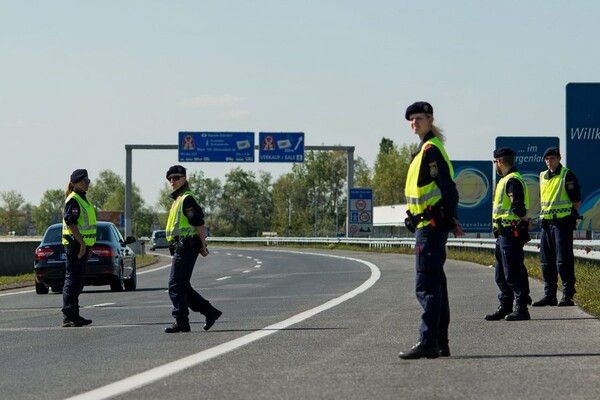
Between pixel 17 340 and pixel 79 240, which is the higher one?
pixel 79 240

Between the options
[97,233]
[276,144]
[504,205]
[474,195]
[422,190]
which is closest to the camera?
[422,190]

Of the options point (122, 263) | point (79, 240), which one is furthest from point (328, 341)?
point (122, 263)

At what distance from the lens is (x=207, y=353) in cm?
959

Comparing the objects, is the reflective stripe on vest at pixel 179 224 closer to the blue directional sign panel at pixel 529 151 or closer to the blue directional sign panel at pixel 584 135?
the blue directional sign panel at pixel 584 135

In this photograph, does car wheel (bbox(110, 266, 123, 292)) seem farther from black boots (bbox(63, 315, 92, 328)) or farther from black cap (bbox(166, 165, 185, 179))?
black cap (bbox(166, 165, 185, 179))

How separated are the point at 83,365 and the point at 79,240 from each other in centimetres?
479

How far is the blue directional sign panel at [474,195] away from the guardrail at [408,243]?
10.5 feet

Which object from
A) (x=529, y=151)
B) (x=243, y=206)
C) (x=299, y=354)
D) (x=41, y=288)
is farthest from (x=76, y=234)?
(x=243, y=206)

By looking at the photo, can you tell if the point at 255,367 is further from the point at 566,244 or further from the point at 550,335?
the point at 566,244

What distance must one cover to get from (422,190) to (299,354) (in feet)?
5.13

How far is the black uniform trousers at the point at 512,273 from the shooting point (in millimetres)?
12484

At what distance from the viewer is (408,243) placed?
5088 centimetres

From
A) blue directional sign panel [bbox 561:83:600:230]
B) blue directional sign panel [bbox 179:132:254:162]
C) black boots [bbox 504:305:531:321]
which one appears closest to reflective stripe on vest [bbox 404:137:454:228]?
black boots [bbox 504:305:531:321]

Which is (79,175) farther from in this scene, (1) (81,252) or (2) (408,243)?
(2) (408,243)
